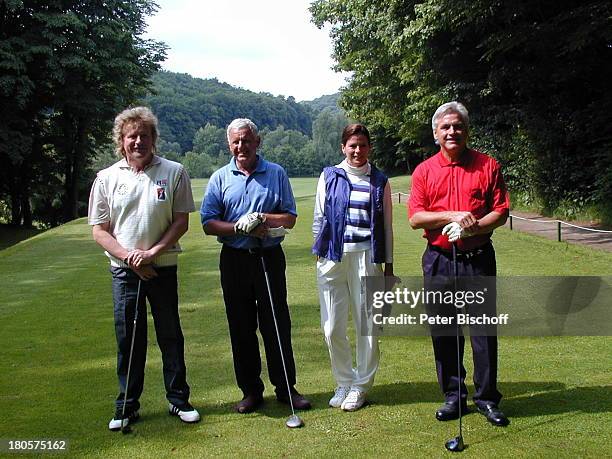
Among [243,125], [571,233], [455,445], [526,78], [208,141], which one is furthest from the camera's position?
[208,141]

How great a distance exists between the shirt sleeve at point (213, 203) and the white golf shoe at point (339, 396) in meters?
1.48

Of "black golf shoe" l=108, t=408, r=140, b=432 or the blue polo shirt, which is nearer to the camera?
"black golf shoe" l=108, t=408, r=140, b=432

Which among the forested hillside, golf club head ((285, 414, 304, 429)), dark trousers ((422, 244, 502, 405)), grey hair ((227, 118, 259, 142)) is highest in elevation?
the forested hillside

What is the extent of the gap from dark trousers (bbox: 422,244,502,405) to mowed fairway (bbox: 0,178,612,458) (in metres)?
0.19

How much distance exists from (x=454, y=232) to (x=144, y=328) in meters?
2.15

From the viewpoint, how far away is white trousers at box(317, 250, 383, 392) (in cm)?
451

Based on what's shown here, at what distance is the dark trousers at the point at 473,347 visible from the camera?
4219mm

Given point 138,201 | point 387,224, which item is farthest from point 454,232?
point 138,201

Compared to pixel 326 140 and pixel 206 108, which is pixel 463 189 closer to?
pixel 326 140

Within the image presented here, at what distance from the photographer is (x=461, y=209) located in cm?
417

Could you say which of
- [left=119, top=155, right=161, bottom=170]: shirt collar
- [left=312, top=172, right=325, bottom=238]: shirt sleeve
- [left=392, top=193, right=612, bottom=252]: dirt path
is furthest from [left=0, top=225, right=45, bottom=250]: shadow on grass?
[left=312, top=172, right=325, bottom=238]: shirt sleeve

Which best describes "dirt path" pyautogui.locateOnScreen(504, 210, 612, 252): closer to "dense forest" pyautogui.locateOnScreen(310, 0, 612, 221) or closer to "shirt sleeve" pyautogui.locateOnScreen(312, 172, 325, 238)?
"dense forest" pyautogui.locateOnScreen(310, 0, 612, 221)

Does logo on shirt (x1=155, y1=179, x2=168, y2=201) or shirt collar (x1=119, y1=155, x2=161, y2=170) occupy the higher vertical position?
shirt collar (x1=119, y1=155, x2=161, y2=170)

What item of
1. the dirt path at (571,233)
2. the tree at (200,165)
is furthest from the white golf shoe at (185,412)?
the tree at (200,165)
